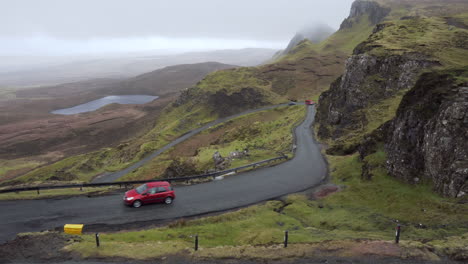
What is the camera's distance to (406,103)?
100.0 ft

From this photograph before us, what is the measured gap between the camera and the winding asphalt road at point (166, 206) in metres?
22.1

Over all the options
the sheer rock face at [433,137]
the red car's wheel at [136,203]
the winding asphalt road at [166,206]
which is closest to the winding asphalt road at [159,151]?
the winding asphalt road at [166,206]

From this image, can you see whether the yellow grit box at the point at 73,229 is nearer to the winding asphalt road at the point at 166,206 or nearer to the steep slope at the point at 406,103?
the winding asphalt road at the point at 166,206

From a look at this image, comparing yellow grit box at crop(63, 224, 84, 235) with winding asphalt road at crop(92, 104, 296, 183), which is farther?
winding asphalt road at crop(92, 104, 296, 183)

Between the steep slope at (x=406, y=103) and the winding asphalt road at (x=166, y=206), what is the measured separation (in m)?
9.12

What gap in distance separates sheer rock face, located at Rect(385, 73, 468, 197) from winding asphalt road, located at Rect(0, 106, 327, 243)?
31.2ft

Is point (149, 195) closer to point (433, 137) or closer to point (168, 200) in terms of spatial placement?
point (168, 200)

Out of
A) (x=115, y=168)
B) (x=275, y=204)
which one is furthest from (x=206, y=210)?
(x=115, y=168)

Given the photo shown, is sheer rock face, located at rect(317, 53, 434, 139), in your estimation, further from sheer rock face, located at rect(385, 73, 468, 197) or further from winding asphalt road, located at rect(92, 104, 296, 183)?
winding asphalt road, located at rect(92, 104, 296, 183)

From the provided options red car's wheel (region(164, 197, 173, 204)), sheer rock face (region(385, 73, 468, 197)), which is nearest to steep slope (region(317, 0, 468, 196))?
sheer rock face (region(385, 73, 468, 197))

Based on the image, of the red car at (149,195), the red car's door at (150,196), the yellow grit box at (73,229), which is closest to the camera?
the yellow grit box at (73,229)

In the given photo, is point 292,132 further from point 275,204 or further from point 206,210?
point 206,210

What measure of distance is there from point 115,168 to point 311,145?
46745 millimetres

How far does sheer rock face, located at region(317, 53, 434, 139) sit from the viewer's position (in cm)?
4978
